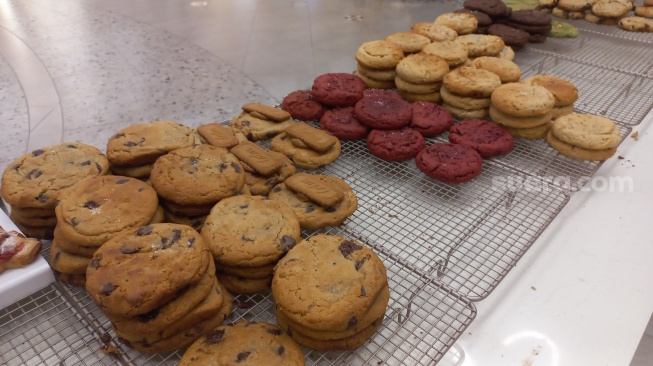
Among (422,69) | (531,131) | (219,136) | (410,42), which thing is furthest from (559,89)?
(219,136)

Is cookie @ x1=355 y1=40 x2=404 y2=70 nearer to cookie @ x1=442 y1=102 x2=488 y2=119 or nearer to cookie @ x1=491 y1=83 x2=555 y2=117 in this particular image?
cookie @ x1=442 y1=102 x2=488 y2=119

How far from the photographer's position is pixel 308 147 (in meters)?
2.21

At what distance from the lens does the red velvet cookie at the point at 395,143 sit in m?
2.28

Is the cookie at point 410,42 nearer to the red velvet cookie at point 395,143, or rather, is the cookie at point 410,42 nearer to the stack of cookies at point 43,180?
the red velvet cookie at point 395,143

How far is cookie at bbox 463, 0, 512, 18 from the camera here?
3.64m

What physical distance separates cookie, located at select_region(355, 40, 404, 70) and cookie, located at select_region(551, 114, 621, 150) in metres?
1.03

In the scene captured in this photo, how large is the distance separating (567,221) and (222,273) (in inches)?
62.7

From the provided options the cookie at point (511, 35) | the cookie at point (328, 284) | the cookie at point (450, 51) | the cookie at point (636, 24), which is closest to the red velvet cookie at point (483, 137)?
the cookie at point (450, 51)

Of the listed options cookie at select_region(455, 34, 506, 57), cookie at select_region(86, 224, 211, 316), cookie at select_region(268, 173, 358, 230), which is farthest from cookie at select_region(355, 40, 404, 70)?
cookie at select_region(86, 224, 211, 316)

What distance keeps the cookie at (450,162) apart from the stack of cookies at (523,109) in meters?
0.35

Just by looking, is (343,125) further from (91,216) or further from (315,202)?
(91,216)

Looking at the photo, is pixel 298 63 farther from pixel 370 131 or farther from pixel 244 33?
pixel 370 131

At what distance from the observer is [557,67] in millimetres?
3432

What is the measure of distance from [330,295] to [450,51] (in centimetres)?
214
